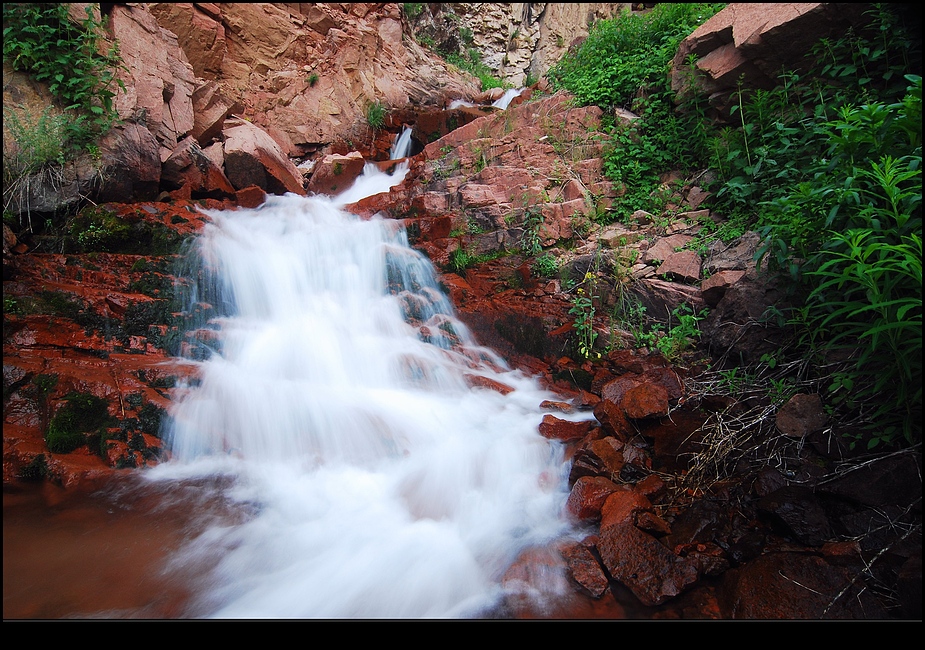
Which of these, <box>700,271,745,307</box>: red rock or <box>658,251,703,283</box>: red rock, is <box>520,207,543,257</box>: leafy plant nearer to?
<box>658,251,703,283</box>: red rock

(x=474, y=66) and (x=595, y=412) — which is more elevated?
(x=474, y=66)

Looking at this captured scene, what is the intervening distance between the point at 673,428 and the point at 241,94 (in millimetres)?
10061

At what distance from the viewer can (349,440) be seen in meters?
3.49

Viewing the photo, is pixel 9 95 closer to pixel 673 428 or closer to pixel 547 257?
pixel 547 257

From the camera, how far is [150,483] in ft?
9.16

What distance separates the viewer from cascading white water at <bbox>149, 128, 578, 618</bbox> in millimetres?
2416

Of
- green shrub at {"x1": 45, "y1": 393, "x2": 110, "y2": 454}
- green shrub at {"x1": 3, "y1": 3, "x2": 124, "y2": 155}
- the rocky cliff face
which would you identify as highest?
the rocky cliff face

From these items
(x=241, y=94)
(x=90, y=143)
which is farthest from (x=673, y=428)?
(x=241, y=94)

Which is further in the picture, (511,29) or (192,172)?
(511,29)

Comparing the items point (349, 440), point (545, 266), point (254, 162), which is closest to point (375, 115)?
point (254, 162)

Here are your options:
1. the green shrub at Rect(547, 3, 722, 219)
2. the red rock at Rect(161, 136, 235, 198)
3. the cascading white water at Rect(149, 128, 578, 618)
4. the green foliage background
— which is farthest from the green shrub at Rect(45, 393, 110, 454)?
the green shrub at Rect(547, 3, 722, 219)

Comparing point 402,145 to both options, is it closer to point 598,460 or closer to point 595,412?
point 595,412

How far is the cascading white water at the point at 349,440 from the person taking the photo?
2.42 metres

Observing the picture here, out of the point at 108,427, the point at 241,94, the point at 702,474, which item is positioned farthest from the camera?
the point at 241,94
